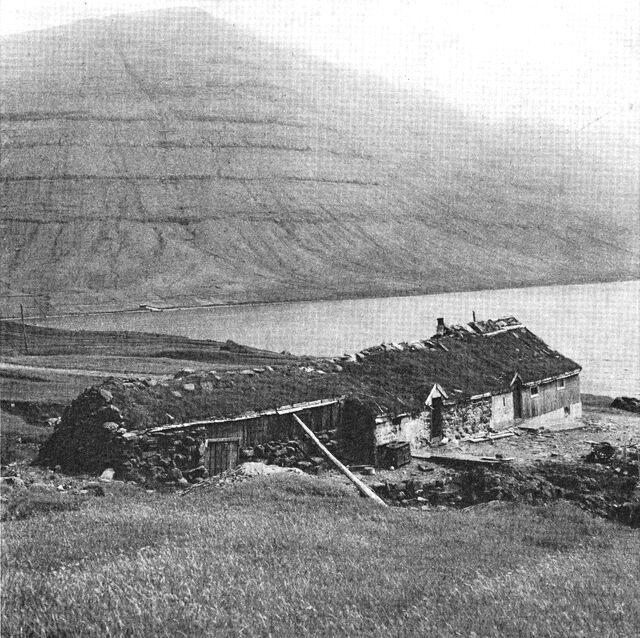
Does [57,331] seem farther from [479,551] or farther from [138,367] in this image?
[479,551]

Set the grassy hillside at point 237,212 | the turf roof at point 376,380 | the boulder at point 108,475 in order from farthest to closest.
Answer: the grassy hillside at point 237,212 → the turf roof at point 376,380 → the boulder at point 108,475

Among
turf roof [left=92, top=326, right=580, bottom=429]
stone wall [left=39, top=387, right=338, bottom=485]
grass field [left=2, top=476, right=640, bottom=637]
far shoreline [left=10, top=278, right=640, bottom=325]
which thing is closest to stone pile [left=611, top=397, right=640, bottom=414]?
turf roof [left=92, top=326, right=580, bottom=429]

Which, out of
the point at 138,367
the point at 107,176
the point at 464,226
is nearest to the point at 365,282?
the point at 464,226

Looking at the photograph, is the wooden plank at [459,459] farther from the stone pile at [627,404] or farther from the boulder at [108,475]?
the stone pile at [627,404]

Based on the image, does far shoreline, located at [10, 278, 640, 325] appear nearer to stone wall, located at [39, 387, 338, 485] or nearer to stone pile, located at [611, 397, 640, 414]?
stone pile, located at [611, 397, 640, 414]

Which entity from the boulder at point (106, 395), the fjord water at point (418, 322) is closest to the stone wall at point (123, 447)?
the boulder at point (106, 395)
